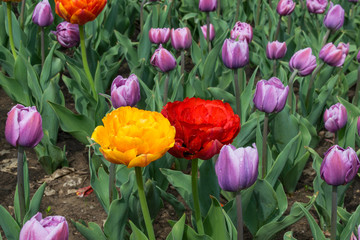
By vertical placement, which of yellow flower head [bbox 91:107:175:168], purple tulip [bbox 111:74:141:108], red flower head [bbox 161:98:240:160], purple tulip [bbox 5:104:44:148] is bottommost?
purple tulip [bbox 111:74:141:108]

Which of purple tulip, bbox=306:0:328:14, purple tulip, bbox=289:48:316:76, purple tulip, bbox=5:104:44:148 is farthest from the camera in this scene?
purple tulip, bbox=306:0:328:14

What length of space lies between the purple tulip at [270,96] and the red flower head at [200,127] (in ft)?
1.56

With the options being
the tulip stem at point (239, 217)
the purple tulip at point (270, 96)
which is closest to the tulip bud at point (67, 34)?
the purple tulip at point (270, 96)

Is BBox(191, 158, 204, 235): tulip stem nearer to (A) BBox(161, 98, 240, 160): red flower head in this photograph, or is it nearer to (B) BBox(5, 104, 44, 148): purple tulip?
(A) BBox(161, 98, 240, 160): red flower head

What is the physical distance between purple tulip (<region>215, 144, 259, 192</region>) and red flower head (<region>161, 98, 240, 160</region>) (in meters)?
0.03

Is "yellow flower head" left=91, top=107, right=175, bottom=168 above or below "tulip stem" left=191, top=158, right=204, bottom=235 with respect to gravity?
above

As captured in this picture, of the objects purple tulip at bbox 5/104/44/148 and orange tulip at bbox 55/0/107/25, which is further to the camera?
orange tulip at bbox 55/0/107/25

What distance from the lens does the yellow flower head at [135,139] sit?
1.05 m

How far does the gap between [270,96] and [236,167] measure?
1.74 feet

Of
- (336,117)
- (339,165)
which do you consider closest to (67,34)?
(336,117)

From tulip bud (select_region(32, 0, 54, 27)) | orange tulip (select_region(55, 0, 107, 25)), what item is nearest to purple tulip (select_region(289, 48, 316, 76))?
orange tulip (select_region(55, 0, 107, 25))

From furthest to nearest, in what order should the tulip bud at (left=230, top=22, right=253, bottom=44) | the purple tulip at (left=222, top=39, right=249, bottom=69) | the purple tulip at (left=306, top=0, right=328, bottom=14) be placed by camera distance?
the purple tulip at (left=306, top=0, right=328, bottom=14) < the tulip bud at (left=230, top=22, right=253, bottom=44) < the purple tulip at (left=222, top=39, right=249, bottom=69)

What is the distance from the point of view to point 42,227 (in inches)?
42.1

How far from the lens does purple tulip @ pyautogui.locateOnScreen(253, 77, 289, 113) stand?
1.69m
